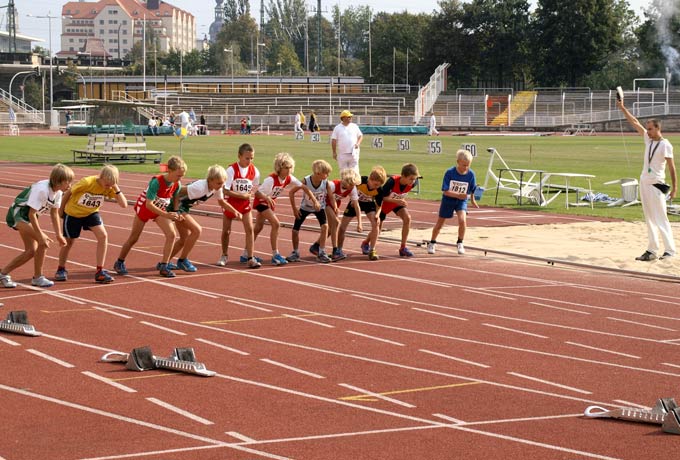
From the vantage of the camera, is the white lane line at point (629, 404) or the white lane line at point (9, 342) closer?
the white lane line at point (629, 404)

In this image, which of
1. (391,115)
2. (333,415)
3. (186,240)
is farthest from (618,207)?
(391,115)

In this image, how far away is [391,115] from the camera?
246 feet

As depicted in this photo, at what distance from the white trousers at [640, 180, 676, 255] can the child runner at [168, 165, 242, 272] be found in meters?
5.52

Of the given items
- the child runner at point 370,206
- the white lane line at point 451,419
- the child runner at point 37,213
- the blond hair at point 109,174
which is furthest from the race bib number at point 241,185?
the white lane line at point 451,419

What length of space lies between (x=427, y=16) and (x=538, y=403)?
11277 centimetres

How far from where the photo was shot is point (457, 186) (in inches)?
592

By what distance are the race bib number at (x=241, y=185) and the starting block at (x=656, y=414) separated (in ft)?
23.7

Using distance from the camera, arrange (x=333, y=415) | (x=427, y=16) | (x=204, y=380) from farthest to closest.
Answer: (x=427, y=16) < (x=204, y=380) < (x=333, y=415)

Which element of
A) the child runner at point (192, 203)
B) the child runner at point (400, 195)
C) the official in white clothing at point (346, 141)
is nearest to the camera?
the child runner at point (192, 203)

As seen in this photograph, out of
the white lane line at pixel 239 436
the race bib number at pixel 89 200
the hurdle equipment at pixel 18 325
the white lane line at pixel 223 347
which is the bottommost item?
the white lane line at pixel 239 436

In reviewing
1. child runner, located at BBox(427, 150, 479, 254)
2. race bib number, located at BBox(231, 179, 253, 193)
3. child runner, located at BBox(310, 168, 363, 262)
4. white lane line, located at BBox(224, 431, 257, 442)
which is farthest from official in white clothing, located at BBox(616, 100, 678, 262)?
white lane line, located at BBox(224, 431, 257, 442)

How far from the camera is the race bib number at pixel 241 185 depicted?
44.8 ft

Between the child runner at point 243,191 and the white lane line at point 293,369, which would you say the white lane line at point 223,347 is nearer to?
the white lane line at point 293,369

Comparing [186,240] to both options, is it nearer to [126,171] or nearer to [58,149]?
[126,171]
